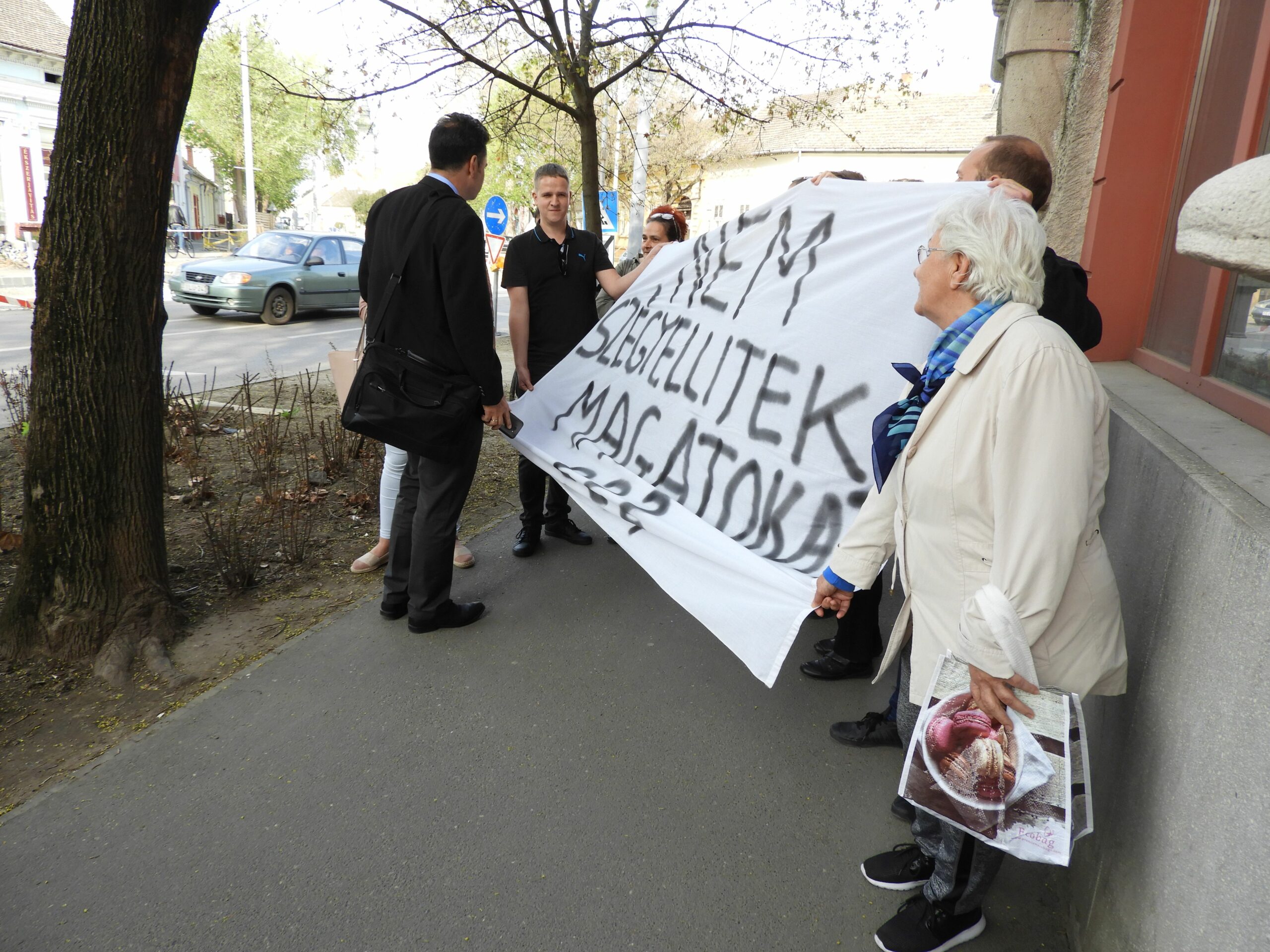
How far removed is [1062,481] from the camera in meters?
1.66

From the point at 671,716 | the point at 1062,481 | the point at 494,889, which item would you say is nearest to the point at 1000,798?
the point at 1062,481

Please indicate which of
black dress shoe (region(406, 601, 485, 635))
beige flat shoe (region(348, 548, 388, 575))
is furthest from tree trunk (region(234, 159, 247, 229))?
black dress shoe (region(406, 601, 485, 635))

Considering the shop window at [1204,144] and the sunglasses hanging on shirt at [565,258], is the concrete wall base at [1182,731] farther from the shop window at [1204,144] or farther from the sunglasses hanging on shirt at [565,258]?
the sunglasses hanging on shirt at [565,258]

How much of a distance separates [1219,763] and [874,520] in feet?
3.07

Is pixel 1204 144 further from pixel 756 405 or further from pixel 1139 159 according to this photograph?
pixel 756 405

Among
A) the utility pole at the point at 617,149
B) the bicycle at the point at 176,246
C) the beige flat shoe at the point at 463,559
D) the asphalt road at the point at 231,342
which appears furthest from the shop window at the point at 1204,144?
the bicycle at the point at 176,246

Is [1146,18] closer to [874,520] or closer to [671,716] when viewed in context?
[874,520]

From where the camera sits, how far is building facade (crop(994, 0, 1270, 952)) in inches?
57.1

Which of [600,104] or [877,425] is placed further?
[600,104]

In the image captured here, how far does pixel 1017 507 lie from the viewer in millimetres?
1704

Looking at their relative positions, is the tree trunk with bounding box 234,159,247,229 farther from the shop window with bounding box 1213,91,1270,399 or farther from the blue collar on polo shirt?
the shop window with bounding box 1213,91,1270,399

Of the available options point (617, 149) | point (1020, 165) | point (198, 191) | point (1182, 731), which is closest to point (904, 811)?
point (1182, 731)

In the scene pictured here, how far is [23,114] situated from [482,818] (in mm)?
37637

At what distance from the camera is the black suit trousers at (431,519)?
3656mm
